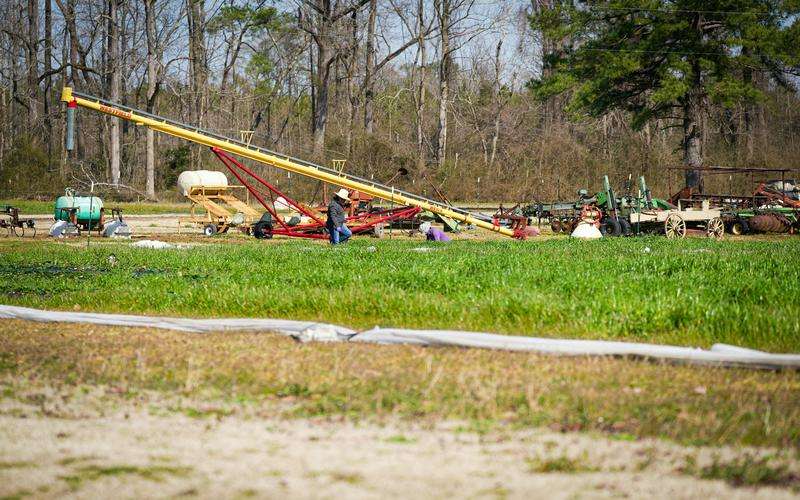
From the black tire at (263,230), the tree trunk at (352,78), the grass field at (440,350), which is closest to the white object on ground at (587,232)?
the black tire at (263,230)

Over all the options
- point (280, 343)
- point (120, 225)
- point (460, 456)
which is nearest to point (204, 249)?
point (120, 225)

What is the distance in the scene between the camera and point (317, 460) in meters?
5.07

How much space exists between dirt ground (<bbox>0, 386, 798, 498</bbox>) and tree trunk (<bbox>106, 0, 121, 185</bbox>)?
4550cm

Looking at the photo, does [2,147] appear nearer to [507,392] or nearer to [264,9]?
[264,9]

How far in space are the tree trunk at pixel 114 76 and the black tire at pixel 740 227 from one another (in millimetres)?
32010

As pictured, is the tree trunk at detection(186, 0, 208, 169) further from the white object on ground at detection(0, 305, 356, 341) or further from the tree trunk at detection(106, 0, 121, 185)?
the white object on ground at detection(0, 305, 356, 341)

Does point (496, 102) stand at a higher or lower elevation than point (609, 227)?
higher

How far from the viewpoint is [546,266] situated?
1356cm

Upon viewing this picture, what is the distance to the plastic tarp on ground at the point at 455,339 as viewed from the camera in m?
7.48

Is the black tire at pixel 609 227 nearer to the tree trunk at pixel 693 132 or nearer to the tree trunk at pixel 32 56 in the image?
the tree trunk at pixel 693 132

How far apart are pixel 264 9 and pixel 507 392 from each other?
58019 mm

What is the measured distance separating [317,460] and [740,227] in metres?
28.1

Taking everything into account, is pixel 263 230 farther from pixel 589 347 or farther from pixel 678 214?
pixel 589 347

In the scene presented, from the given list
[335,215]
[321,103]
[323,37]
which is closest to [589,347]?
[335,215]
